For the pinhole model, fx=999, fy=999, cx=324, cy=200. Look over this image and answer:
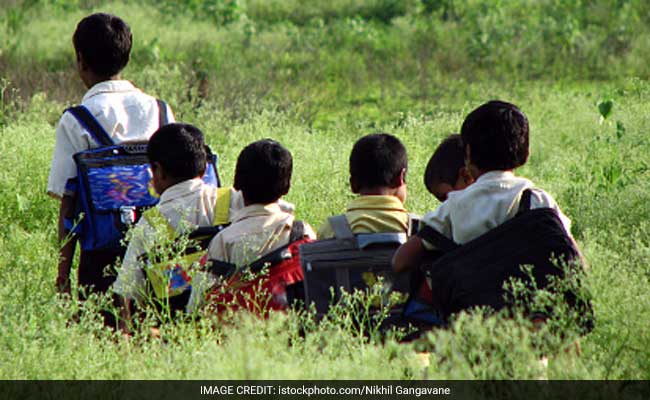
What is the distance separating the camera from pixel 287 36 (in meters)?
12.5

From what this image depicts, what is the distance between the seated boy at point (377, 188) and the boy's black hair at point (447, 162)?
140mm

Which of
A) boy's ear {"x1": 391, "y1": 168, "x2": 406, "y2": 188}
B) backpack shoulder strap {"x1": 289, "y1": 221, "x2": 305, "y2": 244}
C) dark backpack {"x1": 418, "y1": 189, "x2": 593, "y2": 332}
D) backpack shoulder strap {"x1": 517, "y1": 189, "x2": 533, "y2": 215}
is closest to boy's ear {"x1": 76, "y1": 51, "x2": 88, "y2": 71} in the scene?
backpack shoulder strap {"x1": 289, "y1": 221, "x2": 305, "y2": 244}

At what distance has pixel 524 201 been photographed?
3.23m

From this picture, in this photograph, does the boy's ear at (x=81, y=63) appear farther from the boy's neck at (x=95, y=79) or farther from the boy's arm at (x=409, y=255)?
the boy's arm at (x=409, y=255)

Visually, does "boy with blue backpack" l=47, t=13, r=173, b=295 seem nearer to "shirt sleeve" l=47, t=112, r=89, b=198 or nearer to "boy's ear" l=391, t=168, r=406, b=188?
"shirt sleeve" l=47, t=112, r=89, b=198

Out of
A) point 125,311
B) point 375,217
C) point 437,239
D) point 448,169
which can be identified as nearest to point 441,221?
point 437,239

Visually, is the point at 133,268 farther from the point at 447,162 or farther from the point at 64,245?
the point at 447,162

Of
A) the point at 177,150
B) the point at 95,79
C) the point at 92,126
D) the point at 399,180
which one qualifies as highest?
the point at 95,79

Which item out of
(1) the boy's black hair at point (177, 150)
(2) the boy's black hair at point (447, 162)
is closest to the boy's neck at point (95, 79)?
(1) the boy's black hair at point (177, 150)

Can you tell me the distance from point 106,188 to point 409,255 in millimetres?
1228

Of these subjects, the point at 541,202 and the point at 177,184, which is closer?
the point at 541,202

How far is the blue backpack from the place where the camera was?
3.79 metres

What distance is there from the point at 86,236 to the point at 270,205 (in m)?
0.74

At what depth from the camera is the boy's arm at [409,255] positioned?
11.0ft
